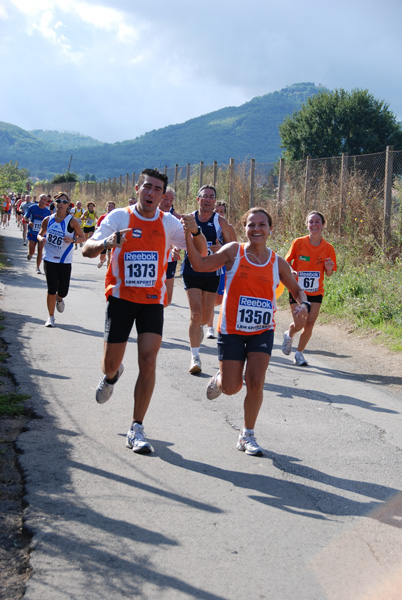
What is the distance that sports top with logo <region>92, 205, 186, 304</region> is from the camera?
5.76 metres

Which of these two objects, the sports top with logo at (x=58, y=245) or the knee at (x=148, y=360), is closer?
the knee at (x=148, y=360)

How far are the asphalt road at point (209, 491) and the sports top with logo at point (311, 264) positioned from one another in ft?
5.17

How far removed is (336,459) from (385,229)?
9800mm

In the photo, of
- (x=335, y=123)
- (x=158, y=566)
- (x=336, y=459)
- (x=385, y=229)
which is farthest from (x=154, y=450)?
(x=335, y=123)

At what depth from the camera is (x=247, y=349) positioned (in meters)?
5.86

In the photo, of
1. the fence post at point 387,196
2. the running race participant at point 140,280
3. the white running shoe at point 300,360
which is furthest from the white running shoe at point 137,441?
the fence post at point 387,196

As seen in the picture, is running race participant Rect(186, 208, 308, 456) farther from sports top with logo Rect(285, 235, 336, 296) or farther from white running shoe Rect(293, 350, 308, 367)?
sports top with logo Rect(285, 235, 336, 296)

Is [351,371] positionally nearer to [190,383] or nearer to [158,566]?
[190,383]

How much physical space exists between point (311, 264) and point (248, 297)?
4.33m

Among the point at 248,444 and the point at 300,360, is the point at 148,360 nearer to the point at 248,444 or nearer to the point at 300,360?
the point at 248,444

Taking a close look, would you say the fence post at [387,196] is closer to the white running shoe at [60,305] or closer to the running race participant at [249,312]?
the white running shoe at [60,305]

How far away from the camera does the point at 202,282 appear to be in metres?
9.12

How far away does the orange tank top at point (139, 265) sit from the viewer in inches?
227

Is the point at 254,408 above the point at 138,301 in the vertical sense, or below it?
below
